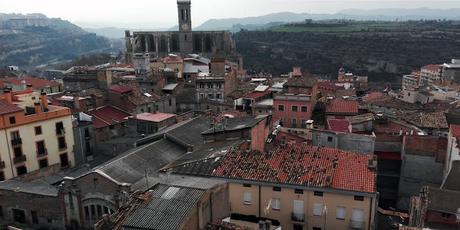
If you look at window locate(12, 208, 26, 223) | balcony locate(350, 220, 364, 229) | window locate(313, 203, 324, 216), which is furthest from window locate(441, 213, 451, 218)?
window locate(12, 208, 26, 223)

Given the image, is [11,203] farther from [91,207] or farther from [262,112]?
[262,112]

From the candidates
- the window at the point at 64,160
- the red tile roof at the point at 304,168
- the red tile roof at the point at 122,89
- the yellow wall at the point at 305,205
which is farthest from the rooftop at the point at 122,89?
the yellow wall at the point at 305,205

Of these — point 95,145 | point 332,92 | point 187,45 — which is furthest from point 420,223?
point 187,45

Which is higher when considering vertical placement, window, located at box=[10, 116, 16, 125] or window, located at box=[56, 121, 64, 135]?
window, located at box=[10, 116, 16, 125]

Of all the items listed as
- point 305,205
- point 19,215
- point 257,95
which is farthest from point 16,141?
point 257,95

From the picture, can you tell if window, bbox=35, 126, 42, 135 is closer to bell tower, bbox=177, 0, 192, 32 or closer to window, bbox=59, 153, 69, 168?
window, bbox=59, 153, 69, 168

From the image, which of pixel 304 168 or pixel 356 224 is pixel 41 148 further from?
pixel 356 224
